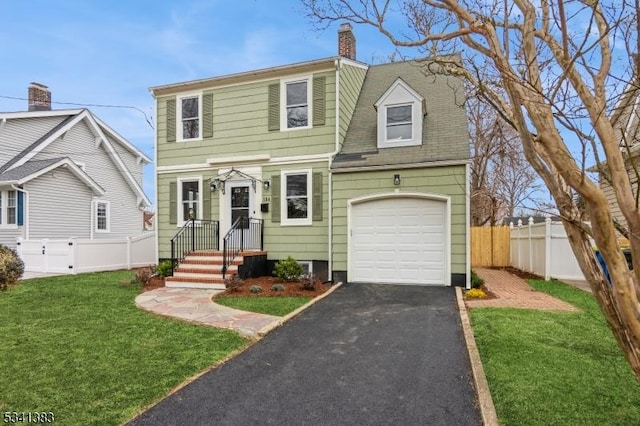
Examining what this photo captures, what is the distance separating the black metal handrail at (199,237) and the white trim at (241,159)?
181cm

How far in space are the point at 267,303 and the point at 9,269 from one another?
7700 millimetres

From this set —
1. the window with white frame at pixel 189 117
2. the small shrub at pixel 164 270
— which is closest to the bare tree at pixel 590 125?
the small shrub at pixel 164 270

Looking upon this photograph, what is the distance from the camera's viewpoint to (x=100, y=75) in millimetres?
18656

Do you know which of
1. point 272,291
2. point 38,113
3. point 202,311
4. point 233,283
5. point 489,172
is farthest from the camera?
point 489,172

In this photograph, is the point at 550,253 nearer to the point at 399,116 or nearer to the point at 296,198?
the point at 399,116

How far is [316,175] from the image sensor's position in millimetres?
11078

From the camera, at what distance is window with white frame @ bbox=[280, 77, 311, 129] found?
448 inches

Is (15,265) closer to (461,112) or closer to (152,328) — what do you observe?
(152,328)

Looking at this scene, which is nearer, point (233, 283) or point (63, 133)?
point (233, 283)

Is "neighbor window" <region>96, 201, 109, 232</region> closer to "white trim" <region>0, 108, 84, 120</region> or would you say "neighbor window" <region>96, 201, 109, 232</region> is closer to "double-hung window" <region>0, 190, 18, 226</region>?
"double-hung window" <region>0, 190, 18, 226</region>

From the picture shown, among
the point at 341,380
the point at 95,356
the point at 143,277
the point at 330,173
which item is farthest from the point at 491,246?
the point at 95,356

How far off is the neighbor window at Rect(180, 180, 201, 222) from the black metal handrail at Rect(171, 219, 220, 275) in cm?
40

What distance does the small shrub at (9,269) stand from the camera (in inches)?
403

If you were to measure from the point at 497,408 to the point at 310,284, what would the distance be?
5997 millimetres
